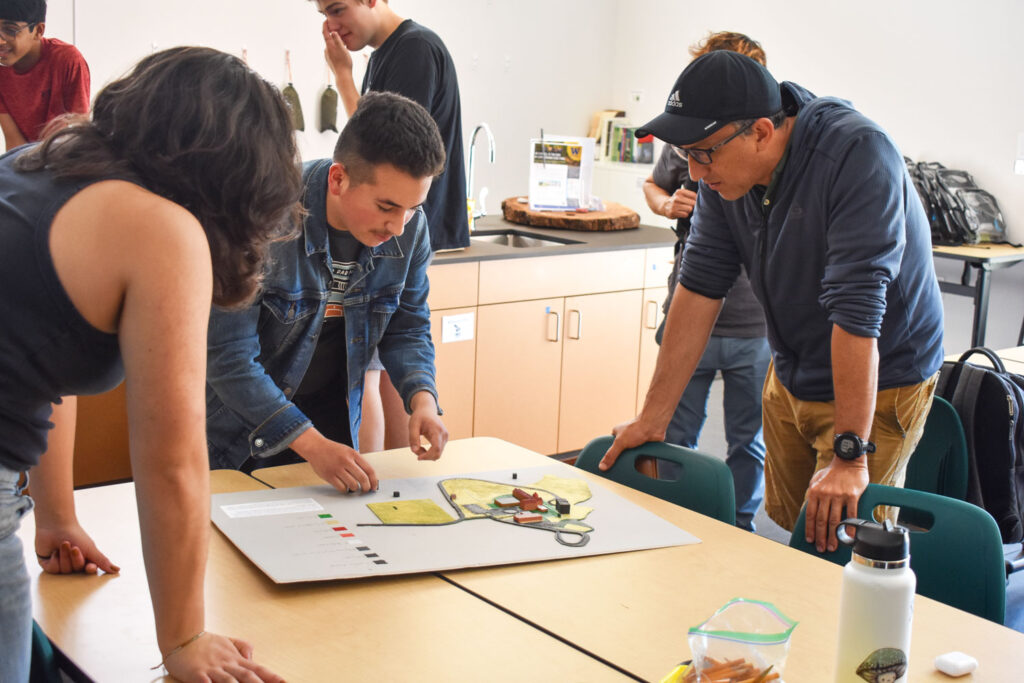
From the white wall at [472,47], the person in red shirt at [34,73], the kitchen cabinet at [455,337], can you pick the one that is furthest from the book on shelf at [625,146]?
the person in red shirt at [34,73]

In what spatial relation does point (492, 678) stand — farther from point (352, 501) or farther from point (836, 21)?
point (836, 21)

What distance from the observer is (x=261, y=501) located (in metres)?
1.62

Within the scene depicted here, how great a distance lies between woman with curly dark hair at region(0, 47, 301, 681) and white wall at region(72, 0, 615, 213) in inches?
159

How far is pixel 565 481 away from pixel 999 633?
0.74 meters

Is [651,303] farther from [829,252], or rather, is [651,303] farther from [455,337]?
[829,252]

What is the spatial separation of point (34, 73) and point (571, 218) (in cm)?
207

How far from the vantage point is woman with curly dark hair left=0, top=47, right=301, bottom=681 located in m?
0.93

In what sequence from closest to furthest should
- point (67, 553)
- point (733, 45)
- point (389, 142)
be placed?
point (67, 553), point (389, 142), point (733, 45)

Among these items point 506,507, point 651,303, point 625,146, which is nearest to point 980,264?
point 651,303

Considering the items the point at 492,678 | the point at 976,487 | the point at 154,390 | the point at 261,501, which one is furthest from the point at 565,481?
the point at 976,487

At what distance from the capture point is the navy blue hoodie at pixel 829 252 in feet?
5.77

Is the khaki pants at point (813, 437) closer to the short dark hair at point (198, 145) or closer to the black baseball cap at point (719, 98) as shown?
the black baseball cap at point (719, 98)

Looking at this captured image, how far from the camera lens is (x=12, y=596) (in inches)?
38.6

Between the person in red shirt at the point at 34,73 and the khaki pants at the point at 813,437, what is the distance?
2626 mm
